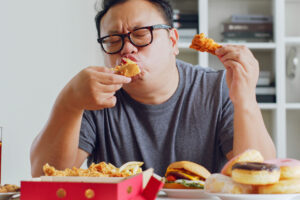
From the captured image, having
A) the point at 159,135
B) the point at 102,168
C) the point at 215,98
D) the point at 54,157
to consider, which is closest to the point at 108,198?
the point at 102,168

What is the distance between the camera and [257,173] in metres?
0.67

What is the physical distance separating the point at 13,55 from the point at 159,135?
6.27ft

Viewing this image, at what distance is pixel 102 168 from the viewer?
0.86 meters

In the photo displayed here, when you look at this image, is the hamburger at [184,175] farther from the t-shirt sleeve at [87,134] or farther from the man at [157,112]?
the t-shirt sleeve at [87,134]

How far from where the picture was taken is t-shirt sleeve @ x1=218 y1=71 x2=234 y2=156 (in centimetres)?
147

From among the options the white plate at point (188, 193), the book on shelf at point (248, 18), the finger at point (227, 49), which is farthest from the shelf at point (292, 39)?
the white plate at point (188, 193)

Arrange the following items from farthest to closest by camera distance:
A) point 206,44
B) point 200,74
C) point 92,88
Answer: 1. point 200,74
2. point 206,44
3. point 92,88

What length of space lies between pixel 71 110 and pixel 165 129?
0.48m

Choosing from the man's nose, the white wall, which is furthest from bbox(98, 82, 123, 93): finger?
the white wall

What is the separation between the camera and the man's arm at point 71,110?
117cm

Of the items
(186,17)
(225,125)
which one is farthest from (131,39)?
(186,17)

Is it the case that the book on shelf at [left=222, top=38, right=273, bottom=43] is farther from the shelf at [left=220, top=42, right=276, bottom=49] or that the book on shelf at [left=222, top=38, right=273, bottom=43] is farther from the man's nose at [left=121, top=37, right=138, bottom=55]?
the man's nose at [left=121, top=37, right=138, bottom=55]

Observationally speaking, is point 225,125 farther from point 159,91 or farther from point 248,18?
point 248,18

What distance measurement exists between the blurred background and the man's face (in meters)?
1.31
